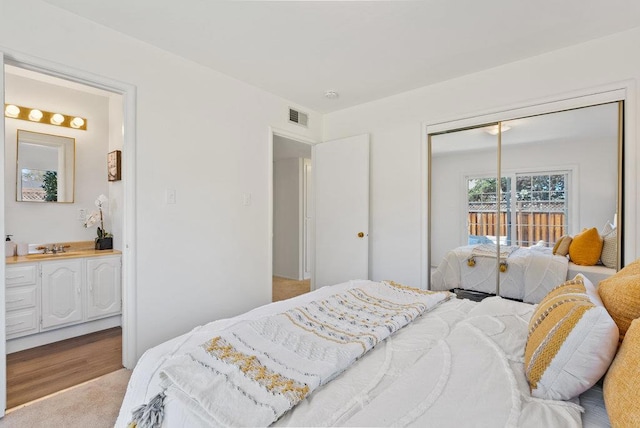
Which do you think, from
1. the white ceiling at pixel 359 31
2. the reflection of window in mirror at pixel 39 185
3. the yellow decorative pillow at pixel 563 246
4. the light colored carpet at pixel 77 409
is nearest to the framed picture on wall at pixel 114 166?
the reflection of window in mirror at pixel 39 185

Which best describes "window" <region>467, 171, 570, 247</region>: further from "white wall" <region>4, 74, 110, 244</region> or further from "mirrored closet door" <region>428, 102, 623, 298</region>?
"white wall" <region>4, 74, 110, 244</region>

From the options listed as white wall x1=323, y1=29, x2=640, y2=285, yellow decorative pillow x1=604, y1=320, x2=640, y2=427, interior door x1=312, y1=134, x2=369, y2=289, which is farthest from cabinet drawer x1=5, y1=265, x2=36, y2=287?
yellow decorative pillow x1=604, y1=320, x2=640, y2=427

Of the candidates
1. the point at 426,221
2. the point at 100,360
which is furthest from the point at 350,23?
the point at 100,360

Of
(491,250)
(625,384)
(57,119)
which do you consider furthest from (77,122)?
(625,384)

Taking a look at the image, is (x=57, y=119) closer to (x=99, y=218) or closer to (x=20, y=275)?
(x=99, y=218)

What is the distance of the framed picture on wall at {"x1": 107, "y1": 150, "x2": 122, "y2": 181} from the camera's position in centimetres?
338

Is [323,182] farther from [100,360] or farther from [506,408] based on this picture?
[506,408]

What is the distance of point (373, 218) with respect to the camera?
3.52 meters

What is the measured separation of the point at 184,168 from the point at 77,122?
1.79 metres

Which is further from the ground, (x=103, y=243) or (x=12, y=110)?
(x=12, y=110)

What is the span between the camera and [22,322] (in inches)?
106

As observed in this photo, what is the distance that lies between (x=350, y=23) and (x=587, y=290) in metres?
1.96

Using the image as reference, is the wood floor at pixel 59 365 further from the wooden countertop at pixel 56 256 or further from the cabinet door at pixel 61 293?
the wooden countertop at pixel 56 256

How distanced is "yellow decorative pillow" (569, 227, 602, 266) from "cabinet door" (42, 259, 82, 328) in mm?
4250
